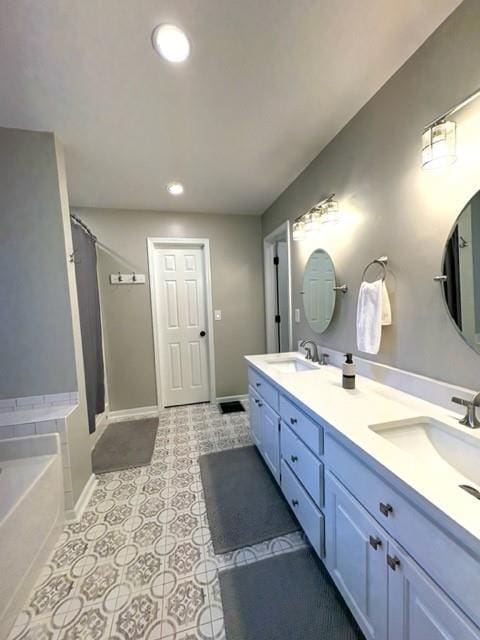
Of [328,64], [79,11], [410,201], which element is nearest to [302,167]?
[328,64]

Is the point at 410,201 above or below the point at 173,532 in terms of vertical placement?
above

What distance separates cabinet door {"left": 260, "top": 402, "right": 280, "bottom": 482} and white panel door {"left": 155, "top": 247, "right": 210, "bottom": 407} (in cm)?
165

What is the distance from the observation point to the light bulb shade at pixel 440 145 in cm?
106

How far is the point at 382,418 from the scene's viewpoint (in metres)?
1.11

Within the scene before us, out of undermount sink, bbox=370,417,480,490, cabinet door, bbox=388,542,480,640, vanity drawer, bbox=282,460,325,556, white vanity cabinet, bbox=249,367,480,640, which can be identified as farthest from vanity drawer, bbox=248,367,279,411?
cabinet door, bbox=388,542,480,640

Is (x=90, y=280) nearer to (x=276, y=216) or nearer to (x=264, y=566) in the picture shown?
(x=276, y=216)

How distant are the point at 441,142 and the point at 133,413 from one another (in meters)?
3.53

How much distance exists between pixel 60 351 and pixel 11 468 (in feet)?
2.31

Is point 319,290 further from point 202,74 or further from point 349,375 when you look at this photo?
point 202,74

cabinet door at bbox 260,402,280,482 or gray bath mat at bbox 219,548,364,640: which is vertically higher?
cabinet door at bbox 260,402,280,482

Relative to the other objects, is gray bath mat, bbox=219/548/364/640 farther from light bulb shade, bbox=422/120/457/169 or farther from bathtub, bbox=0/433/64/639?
light bulb shade, bbox=422/120/457/169

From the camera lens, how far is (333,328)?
6.64 ft

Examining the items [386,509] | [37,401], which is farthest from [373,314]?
[37,401]

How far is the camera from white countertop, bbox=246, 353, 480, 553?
2.07ft
